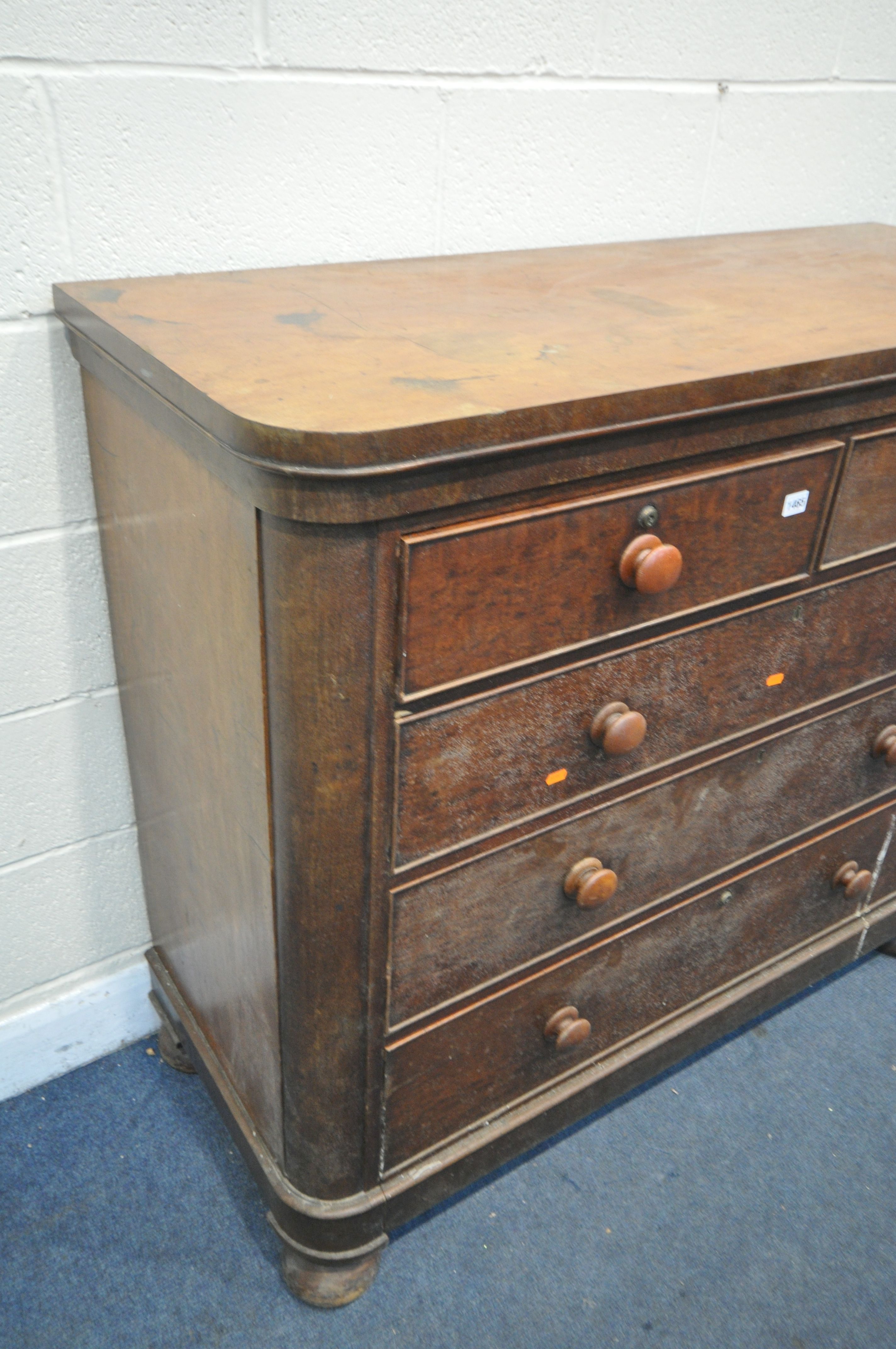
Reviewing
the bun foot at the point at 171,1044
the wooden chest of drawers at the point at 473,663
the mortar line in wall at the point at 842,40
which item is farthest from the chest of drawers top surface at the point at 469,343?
the bun foot at the point at 171,1044

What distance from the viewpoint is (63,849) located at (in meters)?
1.42

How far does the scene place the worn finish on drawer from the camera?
1.07m

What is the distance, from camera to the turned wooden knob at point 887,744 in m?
1.38

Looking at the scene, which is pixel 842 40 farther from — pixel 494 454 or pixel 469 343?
pixel 494 454

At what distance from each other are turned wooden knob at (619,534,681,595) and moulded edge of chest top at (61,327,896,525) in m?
0.07

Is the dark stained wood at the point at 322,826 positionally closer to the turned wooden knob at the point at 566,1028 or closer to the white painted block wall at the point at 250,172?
the turned wooden knob at the point at 566,1028

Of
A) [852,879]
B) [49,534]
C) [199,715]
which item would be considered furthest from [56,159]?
[852,879]

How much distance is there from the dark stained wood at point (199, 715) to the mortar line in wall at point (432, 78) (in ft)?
1.01

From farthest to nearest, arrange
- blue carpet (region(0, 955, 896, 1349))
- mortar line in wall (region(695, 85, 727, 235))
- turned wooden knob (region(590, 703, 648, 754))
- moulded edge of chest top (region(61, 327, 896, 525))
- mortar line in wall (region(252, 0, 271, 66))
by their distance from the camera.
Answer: mortar line in wall (region(695, 85, 727, 235)), blue carpet (region(0, 955, 896, 1349)), mortar line in wall (region(252, 0, 271, 66)), turned wooden knob (region(590, 703, 648, 754)), moulded edge of chest top (region(61, 327, 896, 525))

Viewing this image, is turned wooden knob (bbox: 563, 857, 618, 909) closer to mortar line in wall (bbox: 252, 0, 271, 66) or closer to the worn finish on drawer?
the worn finish on drawer

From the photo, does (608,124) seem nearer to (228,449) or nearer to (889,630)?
(889,630)

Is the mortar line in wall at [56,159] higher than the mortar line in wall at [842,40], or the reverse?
the mortar line in wall at [842,40]

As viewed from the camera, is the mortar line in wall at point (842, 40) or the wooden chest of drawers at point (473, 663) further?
the mortar line in wall at point (842, 40)

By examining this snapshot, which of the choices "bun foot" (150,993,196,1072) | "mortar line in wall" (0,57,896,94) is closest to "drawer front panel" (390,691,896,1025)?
"bun foot" (150,993,196,1072)
